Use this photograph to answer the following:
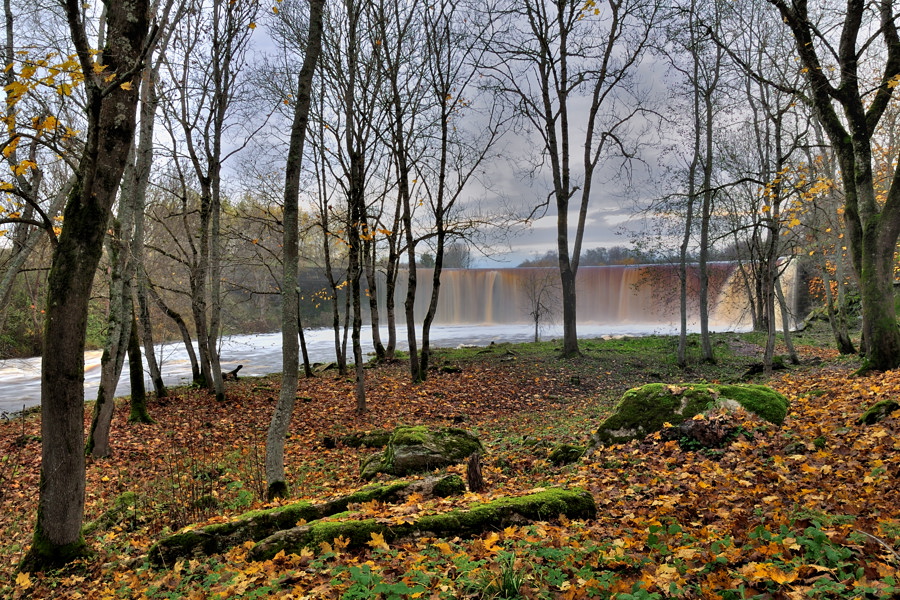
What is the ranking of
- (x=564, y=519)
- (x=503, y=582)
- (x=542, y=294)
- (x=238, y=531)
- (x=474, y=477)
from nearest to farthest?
(x=503, y=582) → (x=564, y=519) → (x=238, y=531) → (x=474, y=477) → (x=542, y=294)

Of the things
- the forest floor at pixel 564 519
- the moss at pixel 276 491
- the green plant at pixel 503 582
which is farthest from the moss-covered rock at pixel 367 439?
the green plant at pixel 503 582

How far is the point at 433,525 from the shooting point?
140 inches

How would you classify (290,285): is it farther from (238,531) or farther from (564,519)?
(564,519)

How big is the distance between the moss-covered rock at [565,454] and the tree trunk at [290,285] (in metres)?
3.22

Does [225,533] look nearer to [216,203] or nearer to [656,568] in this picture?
[656,568]

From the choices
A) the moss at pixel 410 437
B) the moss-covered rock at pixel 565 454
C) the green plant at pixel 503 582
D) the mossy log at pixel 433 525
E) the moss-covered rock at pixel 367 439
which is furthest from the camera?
the moss-covered rock at pixel 367 439

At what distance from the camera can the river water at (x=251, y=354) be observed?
1709cm

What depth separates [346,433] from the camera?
9.01 meters

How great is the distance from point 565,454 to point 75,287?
5343 millimetres

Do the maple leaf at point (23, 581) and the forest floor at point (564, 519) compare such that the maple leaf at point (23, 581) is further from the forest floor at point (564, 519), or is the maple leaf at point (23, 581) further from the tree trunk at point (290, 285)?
the tree trunk at point (290, 285)

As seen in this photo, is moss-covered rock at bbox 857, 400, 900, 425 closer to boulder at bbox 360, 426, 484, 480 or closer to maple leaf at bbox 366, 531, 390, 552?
boulder at bbox 360, 426, 484, 480

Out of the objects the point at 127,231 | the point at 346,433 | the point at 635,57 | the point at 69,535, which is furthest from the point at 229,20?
the point at 635,57

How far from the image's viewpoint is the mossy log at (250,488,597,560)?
3.50 m

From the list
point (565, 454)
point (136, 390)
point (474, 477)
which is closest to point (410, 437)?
point (474, 477)
